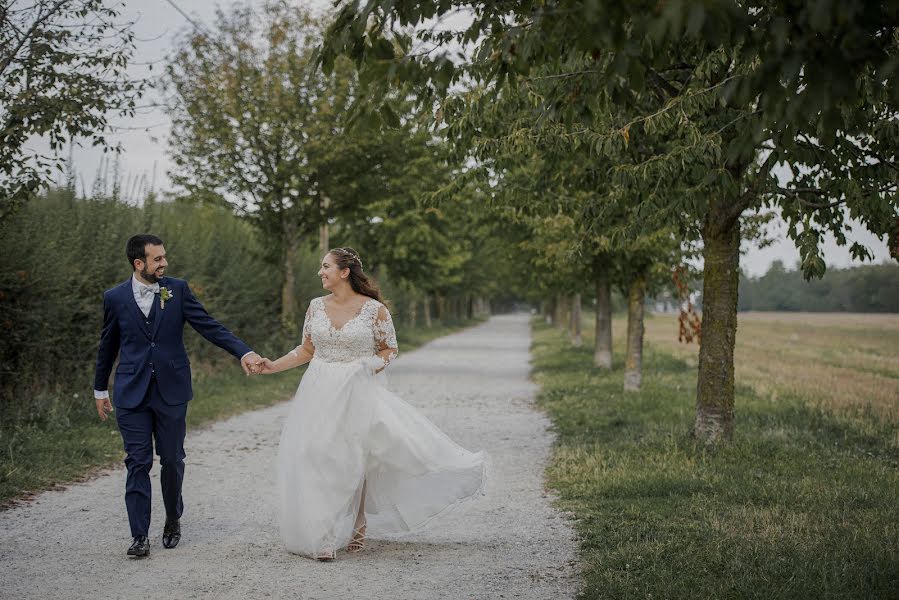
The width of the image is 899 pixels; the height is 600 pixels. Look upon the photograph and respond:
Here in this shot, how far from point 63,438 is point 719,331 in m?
7.68

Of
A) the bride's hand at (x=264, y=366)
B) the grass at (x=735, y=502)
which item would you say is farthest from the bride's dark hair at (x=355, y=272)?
the grass at (x=735, y=502)

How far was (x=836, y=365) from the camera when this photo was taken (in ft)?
87.4

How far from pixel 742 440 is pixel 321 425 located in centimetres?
591

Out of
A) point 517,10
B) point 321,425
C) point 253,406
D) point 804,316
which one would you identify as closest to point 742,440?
point 321,425

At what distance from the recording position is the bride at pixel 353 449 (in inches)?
231

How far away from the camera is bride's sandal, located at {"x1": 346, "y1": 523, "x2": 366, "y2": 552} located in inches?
236

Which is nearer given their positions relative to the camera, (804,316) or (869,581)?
(869,581)

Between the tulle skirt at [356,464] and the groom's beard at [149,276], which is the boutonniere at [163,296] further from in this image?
the tulle skirt at [356,464]

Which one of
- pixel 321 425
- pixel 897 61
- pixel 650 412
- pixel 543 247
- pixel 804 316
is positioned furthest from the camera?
pixel 804 316

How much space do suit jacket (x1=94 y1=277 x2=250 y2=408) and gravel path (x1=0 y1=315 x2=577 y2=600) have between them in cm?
111

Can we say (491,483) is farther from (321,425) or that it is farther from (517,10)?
(517,10)

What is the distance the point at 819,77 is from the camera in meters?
2.70

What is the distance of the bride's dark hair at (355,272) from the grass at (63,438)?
144 inches

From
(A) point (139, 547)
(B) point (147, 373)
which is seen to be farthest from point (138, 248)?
(A) point (139, 547)
